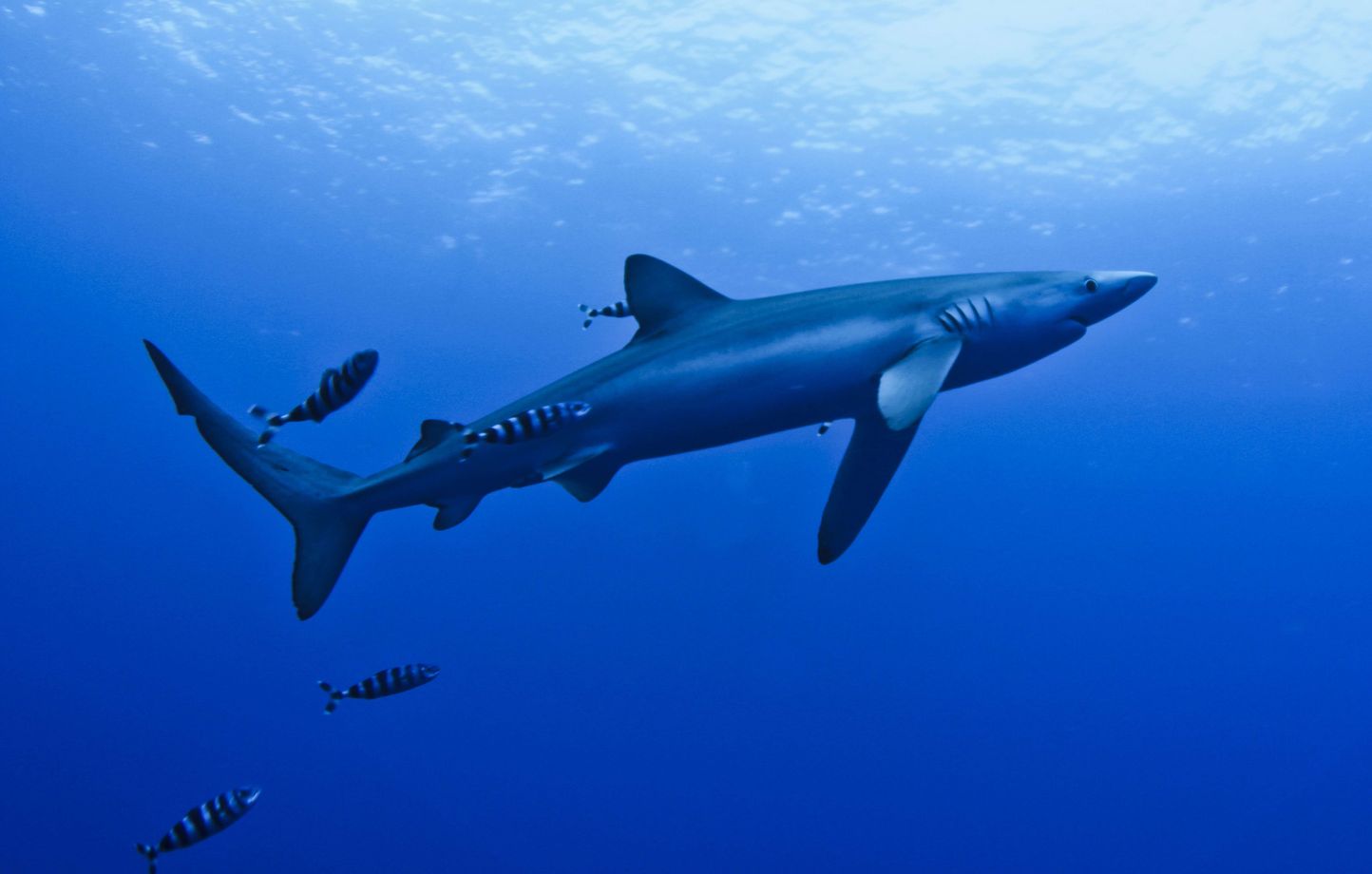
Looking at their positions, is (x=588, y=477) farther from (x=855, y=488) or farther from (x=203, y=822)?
(x=203, y=822)

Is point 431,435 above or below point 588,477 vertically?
above

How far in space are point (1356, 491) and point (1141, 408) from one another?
19.4 m

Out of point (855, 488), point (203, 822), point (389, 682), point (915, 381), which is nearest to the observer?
point (915, 381)

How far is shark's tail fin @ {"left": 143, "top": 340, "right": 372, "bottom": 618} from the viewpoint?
472 centimetres

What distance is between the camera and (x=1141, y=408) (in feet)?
117

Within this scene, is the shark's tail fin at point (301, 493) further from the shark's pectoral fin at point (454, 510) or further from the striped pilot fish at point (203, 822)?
the striped pilot fish at point (203, 822)

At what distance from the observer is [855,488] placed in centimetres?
527

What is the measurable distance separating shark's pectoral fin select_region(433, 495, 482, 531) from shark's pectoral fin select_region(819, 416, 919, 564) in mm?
2016

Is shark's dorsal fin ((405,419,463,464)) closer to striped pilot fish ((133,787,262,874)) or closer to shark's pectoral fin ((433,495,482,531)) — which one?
Answer: shark's pectoral fin ((433,495,482,531))

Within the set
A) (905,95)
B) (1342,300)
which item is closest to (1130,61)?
(905,95)

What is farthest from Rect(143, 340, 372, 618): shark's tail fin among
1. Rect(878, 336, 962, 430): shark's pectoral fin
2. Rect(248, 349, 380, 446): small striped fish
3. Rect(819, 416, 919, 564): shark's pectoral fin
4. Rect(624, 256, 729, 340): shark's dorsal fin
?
Rect(878, 336, 962, 430): shark's pectoral fin

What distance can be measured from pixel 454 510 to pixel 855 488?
7.56 feet

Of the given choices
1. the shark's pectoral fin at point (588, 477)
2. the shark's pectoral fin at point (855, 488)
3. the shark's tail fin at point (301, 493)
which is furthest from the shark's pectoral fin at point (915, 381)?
the shark's tail fin at point (301, 493)

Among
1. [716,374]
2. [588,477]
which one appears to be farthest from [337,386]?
[716,374]
